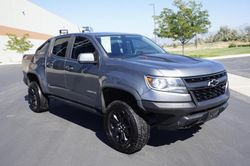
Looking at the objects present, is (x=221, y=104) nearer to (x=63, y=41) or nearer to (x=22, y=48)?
(x=63, y=41)

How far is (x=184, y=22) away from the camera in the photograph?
26.1 metres

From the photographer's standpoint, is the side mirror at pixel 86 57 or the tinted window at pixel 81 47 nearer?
the side mirror at pixel 86 57

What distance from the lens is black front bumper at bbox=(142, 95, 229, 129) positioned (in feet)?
13.7

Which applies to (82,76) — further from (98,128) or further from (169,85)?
(169,85)

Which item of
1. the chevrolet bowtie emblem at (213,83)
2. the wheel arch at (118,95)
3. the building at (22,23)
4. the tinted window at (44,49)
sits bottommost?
the wheel arch at (118,95)

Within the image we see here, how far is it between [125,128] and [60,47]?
2.71 meters

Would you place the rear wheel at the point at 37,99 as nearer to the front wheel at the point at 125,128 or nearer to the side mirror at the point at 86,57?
the side mirror at the point at 86,57

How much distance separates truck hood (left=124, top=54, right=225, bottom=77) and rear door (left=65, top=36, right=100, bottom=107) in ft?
2.41

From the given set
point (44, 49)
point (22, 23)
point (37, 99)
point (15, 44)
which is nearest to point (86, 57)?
point (44, 49)

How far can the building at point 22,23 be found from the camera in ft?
136

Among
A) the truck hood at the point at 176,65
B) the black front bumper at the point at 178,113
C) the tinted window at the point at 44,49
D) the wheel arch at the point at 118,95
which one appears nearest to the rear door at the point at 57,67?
the tinted window at the point at 44,49

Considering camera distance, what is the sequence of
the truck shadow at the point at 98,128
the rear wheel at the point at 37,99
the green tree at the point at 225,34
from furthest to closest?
the green tree at the point at 225,34 → the rear wheel at the point at 37,99 → the truck shadow at the point at 98,128

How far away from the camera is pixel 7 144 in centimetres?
532

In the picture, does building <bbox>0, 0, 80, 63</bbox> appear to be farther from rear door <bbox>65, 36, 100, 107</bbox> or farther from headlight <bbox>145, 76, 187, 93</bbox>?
headlight <bbox>145, 76, 187, 93</bbox>
